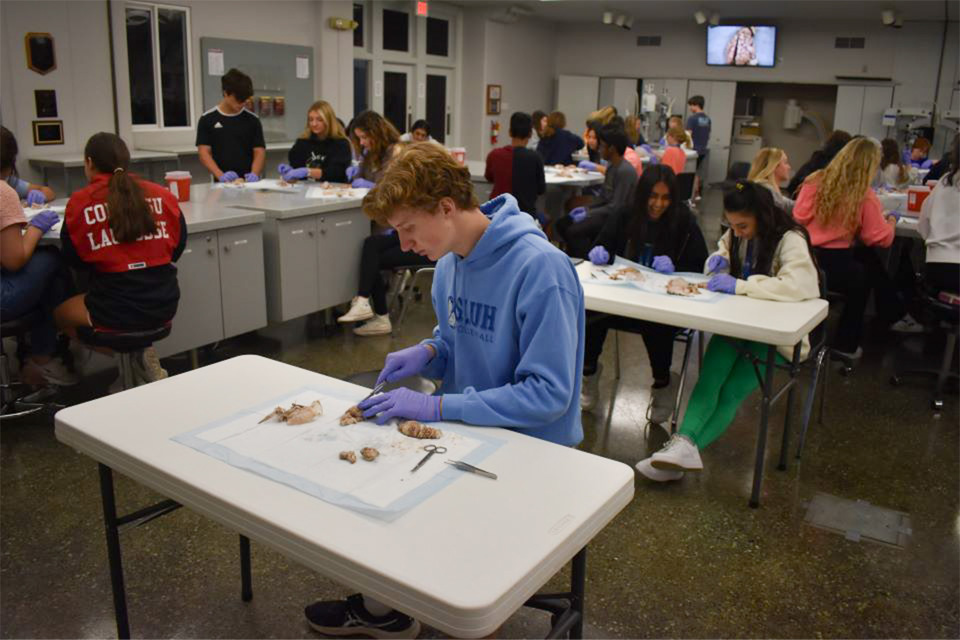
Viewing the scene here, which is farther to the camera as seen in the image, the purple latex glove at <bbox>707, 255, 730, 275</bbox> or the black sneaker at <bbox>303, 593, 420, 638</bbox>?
the purple latex glove at <bbox>707, 255, 730, 275</bbox>

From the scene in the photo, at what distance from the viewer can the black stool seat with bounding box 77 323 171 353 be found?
9.92 ft

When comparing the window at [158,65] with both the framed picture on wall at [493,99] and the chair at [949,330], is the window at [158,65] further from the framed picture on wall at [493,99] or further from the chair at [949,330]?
the chair at [949,330]

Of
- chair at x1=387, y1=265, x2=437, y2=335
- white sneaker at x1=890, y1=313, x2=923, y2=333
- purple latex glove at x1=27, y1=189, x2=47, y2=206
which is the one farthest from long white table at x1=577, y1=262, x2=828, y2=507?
Result: purple latex glove at x1=27, y1=189, x2=47, y2=206

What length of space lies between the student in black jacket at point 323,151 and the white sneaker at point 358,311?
1.01 meters

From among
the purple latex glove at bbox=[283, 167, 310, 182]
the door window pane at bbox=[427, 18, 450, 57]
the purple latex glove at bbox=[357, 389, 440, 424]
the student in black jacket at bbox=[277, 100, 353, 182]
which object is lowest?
the purple latex glove at bbox=[357, 389, 440, 424]

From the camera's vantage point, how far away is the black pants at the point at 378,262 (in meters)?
4.57

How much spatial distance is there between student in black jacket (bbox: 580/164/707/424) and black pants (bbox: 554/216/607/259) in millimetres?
2118

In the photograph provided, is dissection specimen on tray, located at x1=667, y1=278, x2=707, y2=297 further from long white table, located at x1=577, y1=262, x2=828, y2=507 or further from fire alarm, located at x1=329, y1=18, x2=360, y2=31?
fire alarm, located at x1=329, y1=18, x2=360, y2=31

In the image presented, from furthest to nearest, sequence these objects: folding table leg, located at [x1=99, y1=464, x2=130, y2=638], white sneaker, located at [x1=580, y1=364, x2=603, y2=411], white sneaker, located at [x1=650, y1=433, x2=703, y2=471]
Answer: white sneaker, located at [x1=580, y1=364, x2=603, y2=411]
white sneaker, located at [x1=650, y1=433, x2=703, y2=471]
folding table leg, located at [x1=99, y1=464, x2=130, y2=638]

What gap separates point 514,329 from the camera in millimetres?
1657

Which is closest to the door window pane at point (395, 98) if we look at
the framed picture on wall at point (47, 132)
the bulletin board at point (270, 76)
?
the bulletin board at point (270, 76)

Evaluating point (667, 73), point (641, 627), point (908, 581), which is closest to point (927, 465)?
point (908, 581)

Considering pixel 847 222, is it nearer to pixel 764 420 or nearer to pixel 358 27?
pixel 764 420

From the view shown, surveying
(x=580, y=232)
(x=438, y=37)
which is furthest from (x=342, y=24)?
(x=580, y=232)
